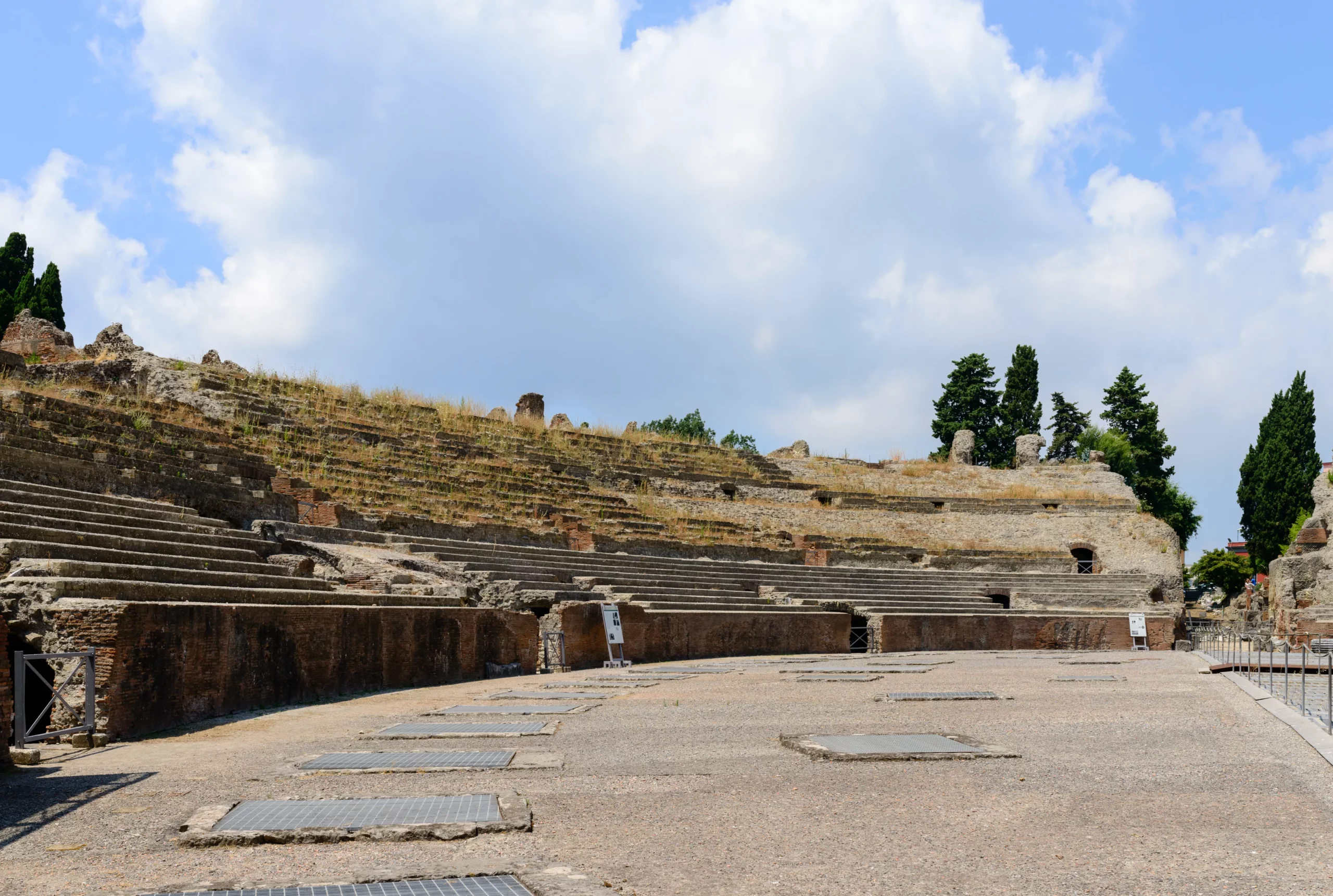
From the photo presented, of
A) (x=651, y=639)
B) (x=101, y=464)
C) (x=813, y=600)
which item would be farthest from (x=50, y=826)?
(x=813, y=600)

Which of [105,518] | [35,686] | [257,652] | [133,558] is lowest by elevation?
[35,686]

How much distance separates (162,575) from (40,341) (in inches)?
818

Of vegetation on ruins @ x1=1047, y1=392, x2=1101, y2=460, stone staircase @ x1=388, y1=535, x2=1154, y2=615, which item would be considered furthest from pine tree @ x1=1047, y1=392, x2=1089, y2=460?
stone staircase @ x1=388, y1=535, x2=1154, y2=615

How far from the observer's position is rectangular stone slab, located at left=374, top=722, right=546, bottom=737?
8.24m

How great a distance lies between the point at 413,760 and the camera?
6.85 metres

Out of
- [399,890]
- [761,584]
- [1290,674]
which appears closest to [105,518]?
[399,890]

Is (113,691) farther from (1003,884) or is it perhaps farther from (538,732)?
(1003,884)

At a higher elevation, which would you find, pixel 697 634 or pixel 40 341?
pixel 40 341

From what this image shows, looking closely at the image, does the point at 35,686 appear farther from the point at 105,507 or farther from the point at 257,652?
the point at 105,507

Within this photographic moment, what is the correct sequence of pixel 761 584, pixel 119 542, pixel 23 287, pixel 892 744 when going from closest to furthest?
pixel 892 744 < pixel 119 542 < pixel 761 584 < pixel 23 287

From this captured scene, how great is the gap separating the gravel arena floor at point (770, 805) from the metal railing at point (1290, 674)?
1.54 ft

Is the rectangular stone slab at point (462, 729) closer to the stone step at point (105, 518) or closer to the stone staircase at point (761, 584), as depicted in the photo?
the stone step at point (105, 518)

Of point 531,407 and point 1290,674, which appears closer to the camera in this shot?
point 1290,674

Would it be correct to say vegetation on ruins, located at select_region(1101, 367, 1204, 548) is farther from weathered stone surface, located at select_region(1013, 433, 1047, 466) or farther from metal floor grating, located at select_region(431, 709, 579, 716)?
metal floor grating, located at select_region(431, 709, 579, 716)
